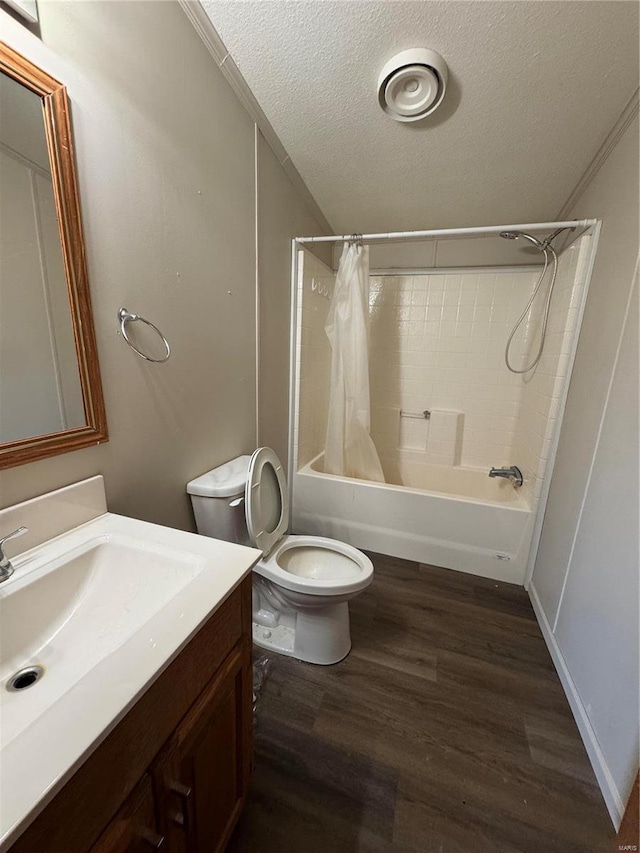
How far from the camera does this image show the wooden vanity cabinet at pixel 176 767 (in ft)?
1.43

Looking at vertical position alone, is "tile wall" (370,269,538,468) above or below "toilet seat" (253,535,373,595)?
above

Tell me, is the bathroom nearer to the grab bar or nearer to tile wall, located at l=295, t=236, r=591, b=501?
tile wall, located at l=295, t=236, r=591, b=501

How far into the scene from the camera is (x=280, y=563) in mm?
1523

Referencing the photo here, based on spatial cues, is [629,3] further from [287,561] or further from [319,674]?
Result: [319,674]

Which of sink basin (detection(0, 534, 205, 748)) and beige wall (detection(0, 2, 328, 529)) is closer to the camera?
sink basin (detection(0, 534, 205, 748))

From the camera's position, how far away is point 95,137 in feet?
2.92

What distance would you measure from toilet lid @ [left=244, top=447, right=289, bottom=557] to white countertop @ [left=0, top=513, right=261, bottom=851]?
47cm

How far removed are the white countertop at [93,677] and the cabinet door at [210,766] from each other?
0.19 metres

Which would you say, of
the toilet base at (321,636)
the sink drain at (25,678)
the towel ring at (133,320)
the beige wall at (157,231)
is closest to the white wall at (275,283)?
the beige wall at (157,231)

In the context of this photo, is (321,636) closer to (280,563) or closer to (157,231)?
(280,563)

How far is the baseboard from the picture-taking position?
99 centimetres

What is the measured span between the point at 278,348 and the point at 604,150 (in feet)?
5.67

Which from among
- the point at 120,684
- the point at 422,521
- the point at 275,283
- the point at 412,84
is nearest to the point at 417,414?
the point at 422,521

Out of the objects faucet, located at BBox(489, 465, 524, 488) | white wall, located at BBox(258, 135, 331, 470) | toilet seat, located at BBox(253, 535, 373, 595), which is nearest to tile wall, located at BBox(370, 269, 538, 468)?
faucet, located at BBox(489, 465, 524, 488)
